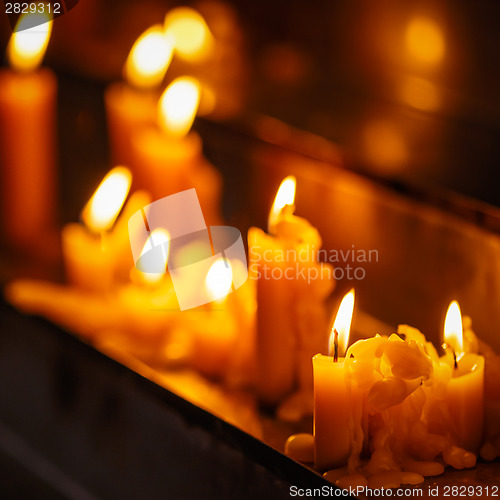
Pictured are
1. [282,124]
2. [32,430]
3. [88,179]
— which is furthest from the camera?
[88,179]

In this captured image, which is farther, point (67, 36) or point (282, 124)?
point (67, 36)

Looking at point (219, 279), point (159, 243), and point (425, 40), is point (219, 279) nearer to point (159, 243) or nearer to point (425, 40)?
point (159, 243)

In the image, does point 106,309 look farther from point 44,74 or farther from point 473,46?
point 473,46

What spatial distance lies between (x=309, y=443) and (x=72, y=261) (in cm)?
46

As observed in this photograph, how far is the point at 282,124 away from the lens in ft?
4.33

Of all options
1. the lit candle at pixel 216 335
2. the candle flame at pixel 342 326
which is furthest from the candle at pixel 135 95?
the candle flame at pixel 342 326

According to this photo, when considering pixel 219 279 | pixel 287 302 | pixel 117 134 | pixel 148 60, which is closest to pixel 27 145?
pixel 117 134

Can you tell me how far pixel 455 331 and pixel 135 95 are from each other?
0.76 m

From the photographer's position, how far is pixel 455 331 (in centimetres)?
79

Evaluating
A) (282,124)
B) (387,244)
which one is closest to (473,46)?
(282,124)

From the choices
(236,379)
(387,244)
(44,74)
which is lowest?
(236,379)

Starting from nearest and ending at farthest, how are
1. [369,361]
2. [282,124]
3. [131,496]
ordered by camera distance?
[369,361]
[131,496]
[282,124]

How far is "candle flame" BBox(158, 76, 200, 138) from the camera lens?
48.8 inches

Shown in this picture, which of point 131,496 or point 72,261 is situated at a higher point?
point 72,261
